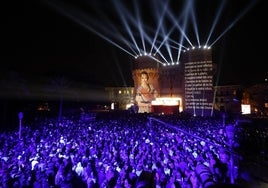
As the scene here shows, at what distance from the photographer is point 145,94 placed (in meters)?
47.2

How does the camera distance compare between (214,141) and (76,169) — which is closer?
(76,169)

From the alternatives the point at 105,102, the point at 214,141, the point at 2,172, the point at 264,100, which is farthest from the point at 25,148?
the point at 105,102

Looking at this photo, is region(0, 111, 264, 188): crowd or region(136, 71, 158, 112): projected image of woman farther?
region(136, 71, 158, 112): projected image of woman

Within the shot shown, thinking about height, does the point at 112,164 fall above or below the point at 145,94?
below

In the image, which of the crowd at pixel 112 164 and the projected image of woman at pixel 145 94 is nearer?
the crowd at pixel 112 164

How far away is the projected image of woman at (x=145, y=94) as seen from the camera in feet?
154

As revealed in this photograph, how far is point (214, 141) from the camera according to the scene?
15.1 metres

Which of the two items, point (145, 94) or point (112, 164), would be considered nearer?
point (112, 164)

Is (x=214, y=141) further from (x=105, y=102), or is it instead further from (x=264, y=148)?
(x=105, y=102)

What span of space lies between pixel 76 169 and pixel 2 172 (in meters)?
2.39

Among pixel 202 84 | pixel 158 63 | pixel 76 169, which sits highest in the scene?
pixel 158 63

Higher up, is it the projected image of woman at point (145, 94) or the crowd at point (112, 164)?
the projected image of woman at point (145, 94)

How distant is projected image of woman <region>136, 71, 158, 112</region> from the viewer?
47000mm

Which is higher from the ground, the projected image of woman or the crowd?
the projected image of woman
